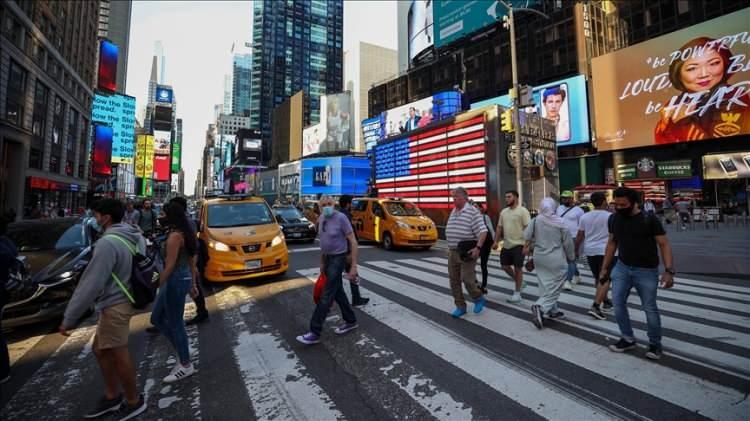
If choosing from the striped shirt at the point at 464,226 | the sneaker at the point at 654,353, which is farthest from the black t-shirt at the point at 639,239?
the striped shirt at the point at 464,226

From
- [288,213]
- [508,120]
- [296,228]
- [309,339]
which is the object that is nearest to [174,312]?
[309,339]

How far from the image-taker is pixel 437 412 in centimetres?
269

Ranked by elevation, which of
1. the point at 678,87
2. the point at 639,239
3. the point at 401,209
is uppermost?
the point at 678,87

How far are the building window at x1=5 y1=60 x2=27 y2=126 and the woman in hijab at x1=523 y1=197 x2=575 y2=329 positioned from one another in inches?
1494

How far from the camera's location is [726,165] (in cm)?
2753

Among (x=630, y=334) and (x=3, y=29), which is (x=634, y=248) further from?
(x=3, y=29)

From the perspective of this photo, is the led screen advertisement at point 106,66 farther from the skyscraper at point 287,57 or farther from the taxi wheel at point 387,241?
the skyscraper at point 287,57

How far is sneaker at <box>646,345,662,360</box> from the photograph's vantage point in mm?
3572

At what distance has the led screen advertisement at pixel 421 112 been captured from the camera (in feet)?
161

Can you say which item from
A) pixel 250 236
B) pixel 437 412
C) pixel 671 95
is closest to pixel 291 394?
pixel 437 412

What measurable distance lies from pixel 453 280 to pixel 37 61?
43184 mm

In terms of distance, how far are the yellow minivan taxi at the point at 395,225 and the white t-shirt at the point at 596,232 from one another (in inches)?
246

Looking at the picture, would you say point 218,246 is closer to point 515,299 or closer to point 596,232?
point 515,299

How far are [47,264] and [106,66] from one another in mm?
54564
